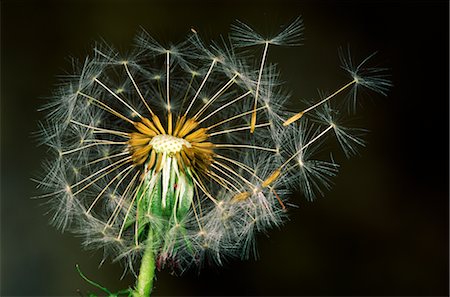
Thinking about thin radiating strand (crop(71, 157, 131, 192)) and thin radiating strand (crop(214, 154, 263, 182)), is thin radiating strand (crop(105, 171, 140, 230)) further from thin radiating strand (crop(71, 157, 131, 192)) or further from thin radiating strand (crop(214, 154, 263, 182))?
thin radiating strand (crop(214, 154, 263, 182))

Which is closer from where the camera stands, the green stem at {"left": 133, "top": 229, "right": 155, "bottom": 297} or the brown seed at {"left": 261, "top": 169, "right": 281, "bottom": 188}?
the green stem at {"left": 133, "top": 229, "right": 155, "bottom": 297}

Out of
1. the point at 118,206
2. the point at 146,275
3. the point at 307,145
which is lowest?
the point at 146,275

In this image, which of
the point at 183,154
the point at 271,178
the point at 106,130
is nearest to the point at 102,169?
the point at 106,130

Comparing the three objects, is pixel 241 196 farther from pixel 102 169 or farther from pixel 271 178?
pixel 102 169

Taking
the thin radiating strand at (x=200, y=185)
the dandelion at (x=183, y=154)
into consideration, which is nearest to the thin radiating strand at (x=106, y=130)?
the dandelion at (x=183, y=154)

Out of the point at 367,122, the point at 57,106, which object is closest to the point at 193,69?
the point at 57,106

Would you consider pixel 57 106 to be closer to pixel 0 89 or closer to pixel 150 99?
pixel 150 99

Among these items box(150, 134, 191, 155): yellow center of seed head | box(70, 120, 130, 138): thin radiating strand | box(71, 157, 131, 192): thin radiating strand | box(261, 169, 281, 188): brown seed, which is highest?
box(70, 120, 130, 138): thin radiating strand

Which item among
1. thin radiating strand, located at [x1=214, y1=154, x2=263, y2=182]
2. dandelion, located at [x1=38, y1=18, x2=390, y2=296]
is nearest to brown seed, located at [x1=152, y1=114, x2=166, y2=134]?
dandelion, located at [x1=38, y1=18, x2=390, y2=296]
